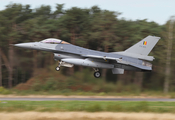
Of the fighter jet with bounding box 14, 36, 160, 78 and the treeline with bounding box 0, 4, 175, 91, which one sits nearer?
the fighter jet with bounding box 14, 36, 160, 78

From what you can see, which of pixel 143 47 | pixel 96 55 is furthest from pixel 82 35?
pixel 143 47

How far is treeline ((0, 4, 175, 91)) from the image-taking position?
34.3 m

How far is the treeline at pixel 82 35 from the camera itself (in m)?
34.3

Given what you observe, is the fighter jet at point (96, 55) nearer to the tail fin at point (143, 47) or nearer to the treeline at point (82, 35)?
the tail fin at point (143, 47)

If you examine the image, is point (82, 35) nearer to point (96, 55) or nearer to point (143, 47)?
point (96, 55)

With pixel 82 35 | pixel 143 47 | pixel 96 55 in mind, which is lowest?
pixel 96 55

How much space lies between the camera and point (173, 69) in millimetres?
32906

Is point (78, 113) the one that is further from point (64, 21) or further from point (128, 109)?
point (64, 21)

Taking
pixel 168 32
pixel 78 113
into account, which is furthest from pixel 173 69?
pixel 78 113

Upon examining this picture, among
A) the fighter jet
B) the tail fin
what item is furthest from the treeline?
the fighter jet

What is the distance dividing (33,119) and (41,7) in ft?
99.5

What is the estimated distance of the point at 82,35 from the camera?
36188 millimetres

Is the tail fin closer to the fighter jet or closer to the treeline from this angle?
the fighter jet

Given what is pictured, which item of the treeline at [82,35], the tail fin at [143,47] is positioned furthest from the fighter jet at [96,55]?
the treeline at [82,35]
